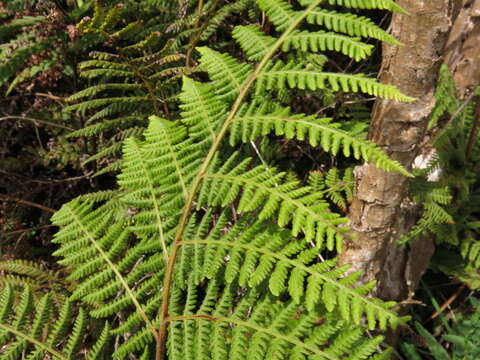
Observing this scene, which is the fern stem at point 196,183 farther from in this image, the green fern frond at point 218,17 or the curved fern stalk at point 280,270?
the green fern frond at point 218,17

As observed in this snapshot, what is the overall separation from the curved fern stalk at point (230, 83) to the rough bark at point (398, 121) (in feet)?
0.90

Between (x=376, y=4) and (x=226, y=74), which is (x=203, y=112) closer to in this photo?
(x=226, y=74)

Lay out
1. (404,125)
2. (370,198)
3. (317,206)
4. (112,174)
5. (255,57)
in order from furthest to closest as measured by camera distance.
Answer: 1. (112,174)
2. (370,198)
3. (404,125)
4. (255,57)
5. (317,206)

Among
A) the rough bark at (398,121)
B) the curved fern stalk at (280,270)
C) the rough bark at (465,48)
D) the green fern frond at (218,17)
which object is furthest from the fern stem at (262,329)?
the rough bark at (465,48)

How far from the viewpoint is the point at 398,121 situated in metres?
1.60

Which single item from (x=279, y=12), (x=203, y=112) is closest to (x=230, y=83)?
(x=203, y=112)

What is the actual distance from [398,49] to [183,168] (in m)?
0.87

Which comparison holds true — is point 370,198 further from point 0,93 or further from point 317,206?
point 0,93

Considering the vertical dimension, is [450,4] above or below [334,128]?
above

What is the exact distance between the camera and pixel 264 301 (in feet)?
4.22

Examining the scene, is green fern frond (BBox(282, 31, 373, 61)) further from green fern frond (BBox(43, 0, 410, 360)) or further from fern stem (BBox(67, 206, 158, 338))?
fern stem (BBox(67, 206, 158, 338))

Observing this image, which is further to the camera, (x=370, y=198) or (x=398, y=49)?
(x=370, y=198)

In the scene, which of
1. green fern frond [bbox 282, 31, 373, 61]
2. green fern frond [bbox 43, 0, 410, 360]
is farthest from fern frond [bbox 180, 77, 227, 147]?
green fern frond [bbox 282, 31, 373, 61]

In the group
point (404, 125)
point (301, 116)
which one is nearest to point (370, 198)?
point (404, 125)
